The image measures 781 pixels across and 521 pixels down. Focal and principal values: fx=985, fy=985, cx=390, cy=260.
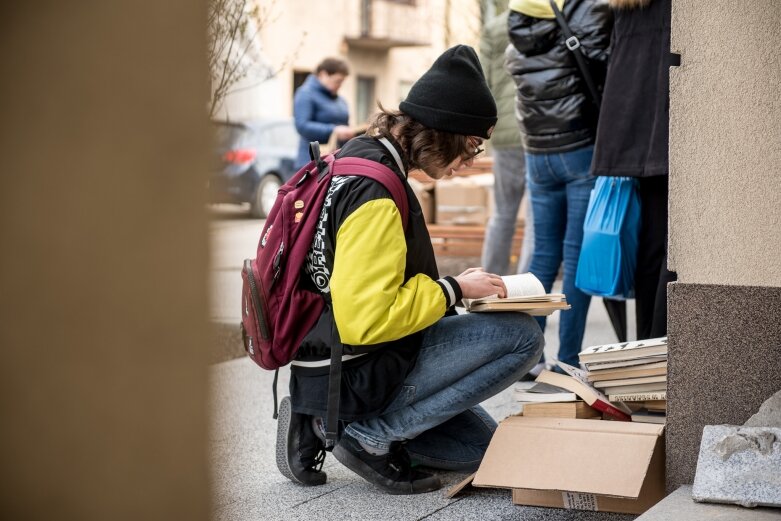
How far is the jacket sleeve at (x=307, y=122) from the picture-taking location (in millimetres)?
7430

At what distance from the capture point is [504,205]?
19.0 feet

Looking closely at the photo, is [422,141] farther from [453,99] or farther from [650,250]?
[650,250]

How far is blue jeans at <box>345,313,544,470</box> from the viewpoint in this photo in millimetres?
3113

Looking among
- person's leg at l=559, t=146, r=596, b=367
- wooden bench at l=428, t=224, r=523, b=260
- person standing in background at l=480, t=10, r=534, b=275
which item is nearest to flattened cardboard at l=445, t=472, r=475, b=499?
person's leg at l=559, t=146, r=596, b=367

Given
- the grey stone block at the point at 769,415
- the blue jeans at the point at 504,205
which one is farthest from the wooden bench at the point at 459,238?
the grey stone block at the point at 769,415

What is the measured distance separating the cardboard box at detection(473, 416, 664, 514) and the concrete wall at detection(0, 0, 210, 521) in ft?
6.90

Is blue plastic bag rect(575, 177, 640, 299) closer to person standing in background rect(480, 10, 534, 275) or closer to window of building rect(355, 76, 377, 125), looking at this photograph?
person standing in background rect(480, 10, 534, 275)

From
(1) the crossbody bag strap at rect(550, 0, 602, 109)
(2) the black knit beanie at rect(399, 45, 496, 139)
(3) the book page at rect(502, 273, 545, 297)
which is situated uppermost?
(1) the crossbody bag strap at rect(550, 0, 602, 109)

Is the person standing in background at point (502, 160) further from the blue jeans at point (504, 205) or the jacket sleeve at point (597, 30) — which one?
the jacket sleeve at point (597, 30)

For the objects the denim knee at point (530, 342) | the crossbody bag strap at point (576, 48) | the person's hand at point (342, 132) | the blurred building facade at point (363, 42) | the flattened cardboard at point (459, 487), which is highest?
the blurred building facade at point (363, 42)

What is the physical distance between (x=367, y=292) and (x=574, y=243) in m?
1.85

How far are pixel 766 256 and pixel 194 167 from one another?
97.4 inches

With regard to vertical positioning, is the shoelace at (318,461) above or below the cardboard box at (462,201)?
below

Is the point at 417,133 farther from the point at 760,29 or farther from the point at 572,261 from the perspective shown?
the point at 572,261
